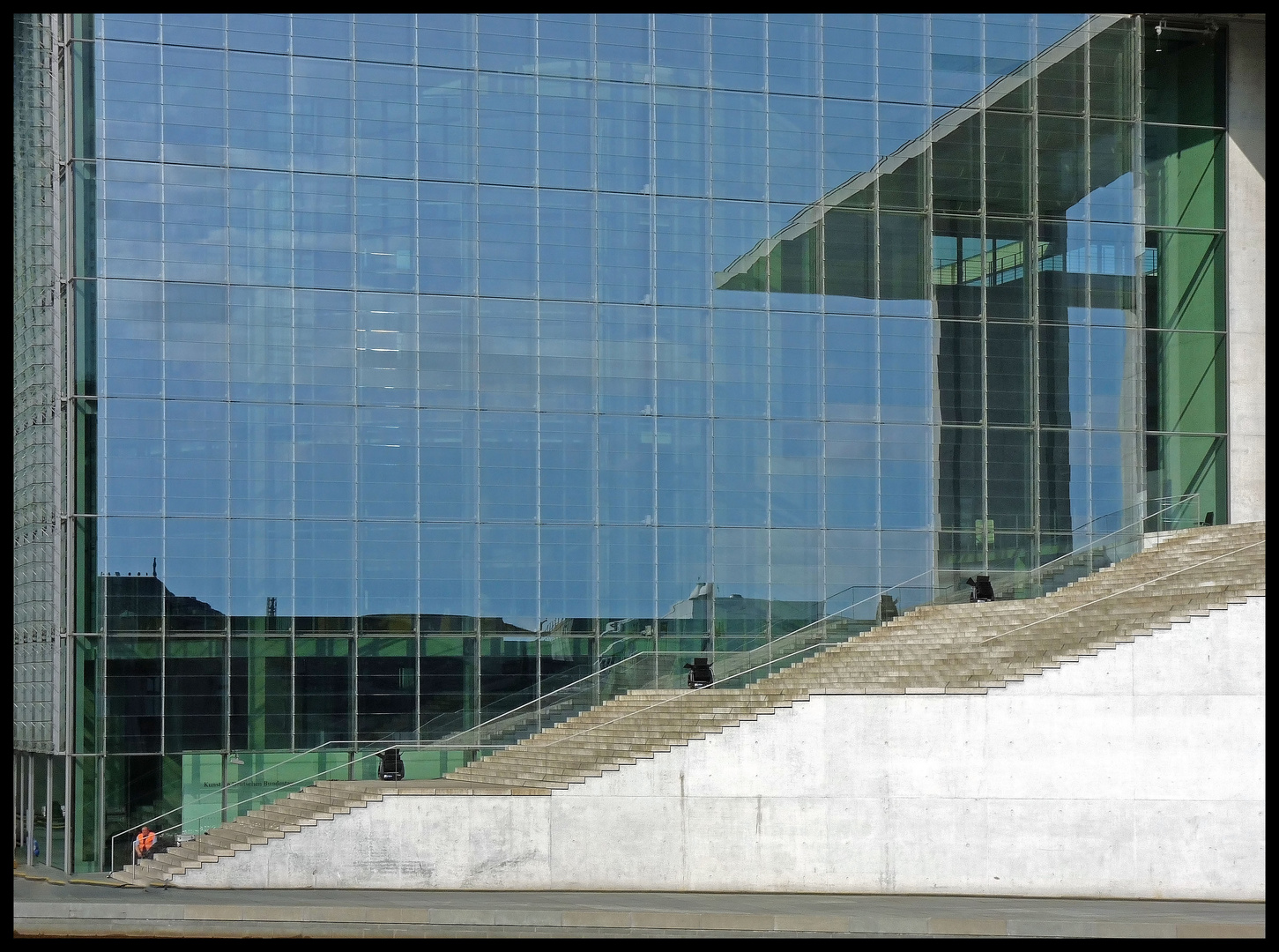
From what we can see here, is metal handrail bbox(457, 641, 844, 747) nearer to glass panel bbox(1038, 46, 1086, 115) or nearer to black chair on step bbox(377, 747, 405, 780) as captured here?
black chair on step bbox(377, 747, 405, 780)

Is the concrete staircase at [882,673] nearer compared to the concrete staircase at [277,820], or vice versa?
the concrete staircase at [882,673]

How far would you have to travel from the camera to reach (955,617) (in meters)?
32.0

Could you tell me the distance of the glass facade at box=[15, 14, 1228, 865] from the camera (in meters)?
32.3

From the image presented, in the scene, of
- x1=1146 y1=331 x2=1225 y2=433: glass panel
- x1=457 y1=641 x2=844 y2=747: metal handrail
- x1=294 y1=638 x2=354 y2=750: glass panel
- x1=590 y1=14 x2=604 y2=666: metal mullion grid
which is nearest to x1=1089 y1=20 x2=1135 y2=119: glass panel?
x1=1146 y1=331 x2=1225 y2=433: glass panel

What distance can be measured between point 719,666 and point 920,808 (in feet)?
19.7

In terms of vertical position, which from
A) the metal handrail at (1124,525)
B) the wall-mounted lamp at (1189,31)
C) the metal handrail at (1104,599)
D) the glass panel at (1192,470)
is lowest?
the metal handrail at (1104,599)

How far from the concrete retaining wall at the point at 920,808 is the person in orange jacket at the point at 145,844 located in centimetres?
472

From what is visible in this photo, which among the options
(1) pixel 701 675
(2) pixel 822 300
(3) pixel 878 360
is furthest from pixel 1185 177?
(1) pixel 701 675

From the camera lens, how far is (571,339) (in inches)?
1351

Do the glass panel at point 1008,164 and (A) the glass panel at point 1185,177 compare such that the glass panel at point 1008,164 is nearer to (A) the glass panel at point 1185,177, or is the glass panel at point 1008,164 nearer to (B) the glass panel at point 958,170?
(B) the glass panel at point 958,170

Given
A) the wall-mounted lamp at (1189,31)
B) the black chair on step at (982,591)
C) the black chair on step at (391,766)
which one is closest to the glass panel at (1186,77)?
the wall-mounted lamp at (1189,31)

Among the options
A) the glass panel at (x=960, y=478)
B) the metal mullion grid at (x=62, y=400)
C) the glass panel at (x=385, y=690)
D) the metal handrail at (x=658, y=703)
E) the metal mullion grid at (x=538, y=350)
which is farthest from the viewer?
the glass panel at (x=960, y=478)

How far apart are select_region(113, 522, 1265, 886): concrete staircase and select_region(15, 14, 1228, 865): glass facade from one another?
2.35m

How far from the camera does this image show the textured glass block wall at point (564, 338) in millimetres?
32438
